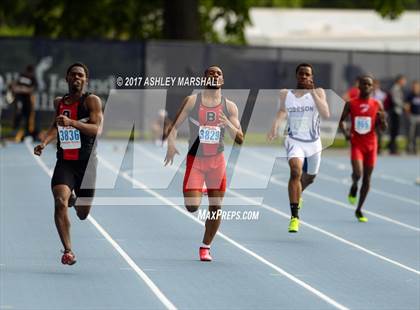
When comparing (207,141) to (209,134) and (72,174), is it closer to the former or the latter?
(209,134)

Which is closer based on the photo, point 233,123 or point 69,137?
point 69,137

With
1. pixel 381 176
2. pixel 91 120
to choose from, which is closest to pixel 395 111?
pixel 381 176

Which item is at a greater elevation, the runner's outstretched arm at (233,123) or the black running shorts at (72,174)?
the runner's outstretched arm at (233,123)

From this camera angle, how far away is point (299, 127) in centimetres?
1677

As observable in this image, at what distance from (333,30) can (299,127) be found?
129ft

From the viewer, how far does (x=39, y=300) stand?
1134 centimetres

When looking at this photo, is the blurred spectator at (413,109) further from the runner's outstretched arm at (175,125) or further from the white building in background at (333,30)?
the runner's outstretched arm at (175,125)

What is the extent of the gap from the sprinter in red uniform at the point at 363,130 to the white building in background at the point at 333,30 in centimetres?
3024

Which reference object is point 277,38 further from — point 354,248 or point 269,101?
point 354,248

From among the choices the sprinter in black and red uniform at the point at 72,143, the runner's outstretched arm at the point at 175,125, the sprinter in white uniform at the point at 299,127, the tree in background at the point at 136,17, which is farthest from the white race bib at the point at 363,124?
the tree in background at the point at 136,17

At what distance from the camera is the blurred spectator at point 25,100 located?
113 feet

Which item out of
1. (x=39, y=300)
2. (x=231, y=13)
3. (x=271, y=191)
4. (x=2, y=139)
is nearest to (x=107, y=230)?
(x=39, y=300)

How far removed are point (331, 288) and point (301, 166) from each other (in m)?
4.37

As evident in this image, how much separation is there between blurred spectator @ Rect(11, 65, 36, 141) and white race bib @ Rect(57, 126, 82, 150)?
2115 centimetres
